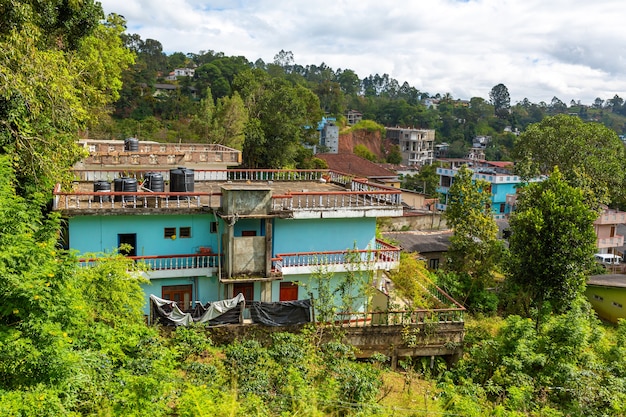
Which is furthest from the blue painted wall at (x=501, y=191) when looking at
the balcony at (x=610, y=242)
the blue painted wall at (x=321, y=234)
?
the blue painted wall at (x=321, y=234)

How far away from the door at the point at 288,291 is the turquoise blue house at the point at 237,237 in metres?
0.04

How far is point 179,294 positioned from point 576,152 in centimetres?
3245

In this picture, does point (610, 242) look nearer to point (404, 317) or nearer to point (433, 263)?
point (433, 263)

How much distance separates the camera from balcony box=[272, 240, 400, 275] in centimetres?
1819

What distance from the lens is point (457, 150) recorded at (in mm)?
109938

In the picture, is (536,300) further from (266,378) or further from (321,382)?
(266,378)

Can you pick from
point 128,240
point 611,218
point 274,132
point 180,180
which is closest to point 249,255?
point 180,180

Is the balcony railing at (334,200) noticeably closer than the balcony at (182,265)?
No

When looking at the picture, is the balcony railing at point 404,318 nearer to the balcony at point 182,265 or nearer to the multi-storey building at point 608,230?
the balcony at point 182,265

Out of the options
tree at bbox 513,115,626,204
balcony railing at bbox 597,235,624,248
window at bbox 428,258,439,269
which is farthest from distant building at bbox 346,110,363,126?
window at bbox 428,258,439,269

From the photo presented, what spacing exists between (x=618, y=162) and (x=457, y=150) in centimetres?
7339

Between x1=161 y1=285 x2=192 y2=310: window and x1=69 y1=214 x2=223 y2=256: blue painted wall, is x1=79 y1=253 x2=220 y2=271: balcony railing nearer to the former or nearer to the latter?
x1=69 y1=214 x2=223 y2=256: blue painted wall

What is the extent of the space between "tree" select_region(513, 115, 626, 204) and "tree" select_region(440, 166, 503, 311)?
34.9ft

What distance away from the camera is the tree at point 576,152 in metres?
36.5
